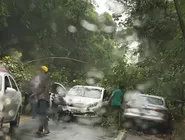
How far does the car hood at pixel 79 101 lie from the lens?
17000 millimetres

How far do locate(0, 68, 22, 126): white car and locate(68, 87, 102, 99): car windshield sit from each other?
7649mm

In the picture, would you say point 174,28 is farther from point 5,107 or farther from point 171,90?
point 5,107

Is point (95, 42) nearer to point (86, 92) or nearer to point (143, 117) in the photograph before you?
point (86, 92)

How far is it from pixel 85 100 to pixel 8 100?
309 inches

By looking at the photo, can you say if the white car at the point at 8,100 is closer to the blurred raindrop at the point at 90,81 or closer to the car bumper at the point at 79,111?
the car bumper at the point at 79,111

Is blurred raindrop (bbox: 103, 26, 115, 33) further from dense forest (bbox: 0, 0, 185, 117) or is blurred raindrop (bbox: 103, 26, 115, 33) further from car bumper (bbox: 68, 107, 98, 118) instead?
car bumper (bbox: 68, 107, 98, 118)

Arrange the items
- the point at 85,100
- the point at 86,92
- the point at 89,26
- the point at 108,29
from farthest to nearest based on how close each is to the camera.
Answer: the point at 108,29 < the point at 89,26 < the point at 86,92 < the point at 85,100

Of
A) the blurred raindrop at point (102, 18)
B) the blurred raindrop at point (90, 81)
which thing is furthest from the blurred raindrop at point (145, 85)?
the blurred raindrop at point (102, 18)

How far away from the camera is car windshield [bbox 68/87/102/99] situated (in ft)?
61.4

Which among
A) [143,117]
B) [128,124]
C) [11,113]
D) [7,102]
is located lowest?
[11,113]

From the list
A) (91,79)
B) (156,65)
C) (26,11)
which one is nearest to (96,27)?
(91,79)

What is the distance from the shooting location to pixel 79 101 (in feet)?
56.4

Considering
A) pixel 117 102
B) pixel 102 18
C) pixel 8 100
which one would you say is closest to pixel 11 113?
pixel 8 100

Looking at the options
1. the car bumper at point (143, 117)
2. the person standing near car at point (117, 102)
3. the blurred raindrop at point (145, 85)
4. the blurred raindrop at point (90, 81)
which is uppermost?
the blurred raindrop at point (90, 81)
